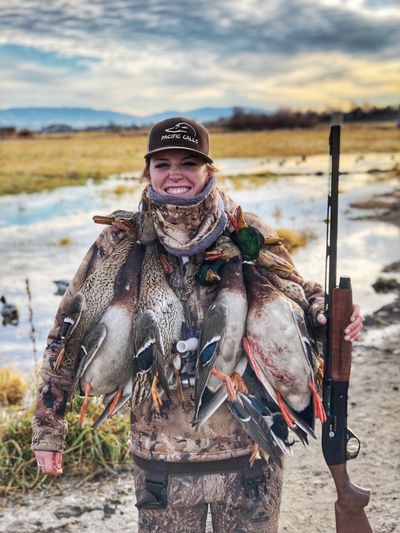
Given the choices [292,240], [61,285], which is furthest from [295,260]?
[61,285]

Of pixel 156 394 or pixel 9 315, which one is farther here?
pixel 9 315

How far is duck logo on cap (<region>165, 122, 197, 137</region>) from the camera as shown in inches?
120

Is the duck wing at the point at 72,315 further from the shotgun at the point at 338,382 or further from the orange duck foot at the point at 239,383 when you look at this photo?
the shotgun at the point at 338,382

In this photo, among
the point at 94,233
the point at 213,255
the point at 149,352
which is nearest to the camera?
the point at 149,352

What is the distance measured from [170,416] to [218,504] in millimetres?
462

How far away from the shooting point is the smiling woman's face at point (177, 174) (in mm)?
3072

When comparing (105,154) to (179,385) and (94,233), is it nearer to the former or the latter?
(94,233)

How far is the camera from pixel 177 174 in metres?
3.08

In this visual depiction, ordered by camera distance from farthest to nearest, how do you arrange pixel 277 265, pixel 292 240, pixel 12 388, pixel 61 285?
pixel 292 240 < pixel 61 285 < pixel 12 388 < pixel 277 265

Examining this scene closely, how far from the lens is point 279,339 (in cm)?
281

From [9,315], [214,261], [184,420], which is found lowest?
[9,315]

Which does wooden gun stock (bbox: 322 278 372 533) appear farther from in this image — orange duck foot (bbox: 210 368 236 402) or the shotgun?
orange duck foot (bbox: 210 368 236 402)

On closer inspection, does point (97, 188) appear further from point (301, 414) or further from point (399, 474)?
point (301, 414)

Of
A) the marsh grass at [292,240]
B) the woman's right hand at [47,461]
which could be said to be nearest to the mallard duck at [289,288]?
the woman's right hand at [47,461]
